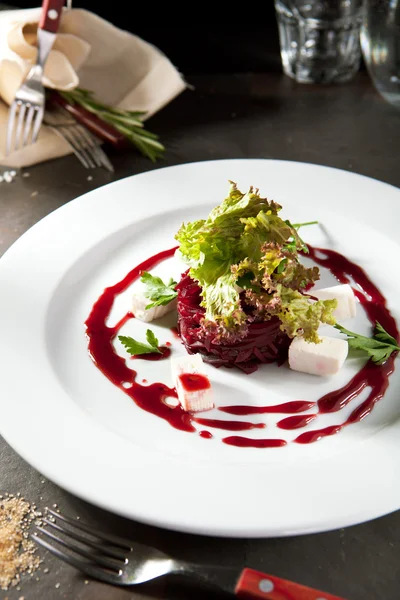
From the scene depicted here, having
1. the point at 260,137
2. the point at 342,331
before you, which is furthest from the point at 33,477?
the point at 260,137

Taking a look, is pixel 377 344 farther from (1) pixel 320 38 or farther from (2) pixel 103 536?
(1) pixel 320 38

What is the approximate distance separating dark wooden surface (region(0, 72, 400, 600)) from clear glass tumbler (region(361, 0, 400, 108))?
12 cm

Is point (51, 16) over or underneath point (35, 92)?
over

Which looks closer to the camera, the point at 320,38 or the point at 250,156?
the point at 250,156

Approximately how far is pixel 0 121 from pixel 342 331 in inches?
93.1

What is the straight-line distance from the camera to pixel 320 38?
4.79 meters

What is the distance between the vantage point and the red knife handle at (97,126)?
167 inches

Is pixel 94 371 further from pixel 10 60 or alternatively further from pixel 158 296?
pixel 10 60

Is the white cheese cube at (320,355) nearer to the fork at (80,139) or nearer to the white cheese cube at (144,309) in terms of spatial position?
the white cheese cube at (144,309)

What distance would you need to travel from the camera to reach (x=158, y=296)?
9.97 ft

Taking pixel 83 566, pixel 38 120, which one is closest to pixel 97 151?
pixel 38 120

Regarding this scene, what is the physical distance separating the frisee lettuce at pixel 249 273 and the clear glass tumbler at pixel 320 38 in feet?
7.91

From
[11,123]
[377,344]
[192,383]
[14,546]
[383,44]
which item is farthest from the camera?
[383,44]

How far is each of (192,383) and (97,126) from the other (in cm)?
218
